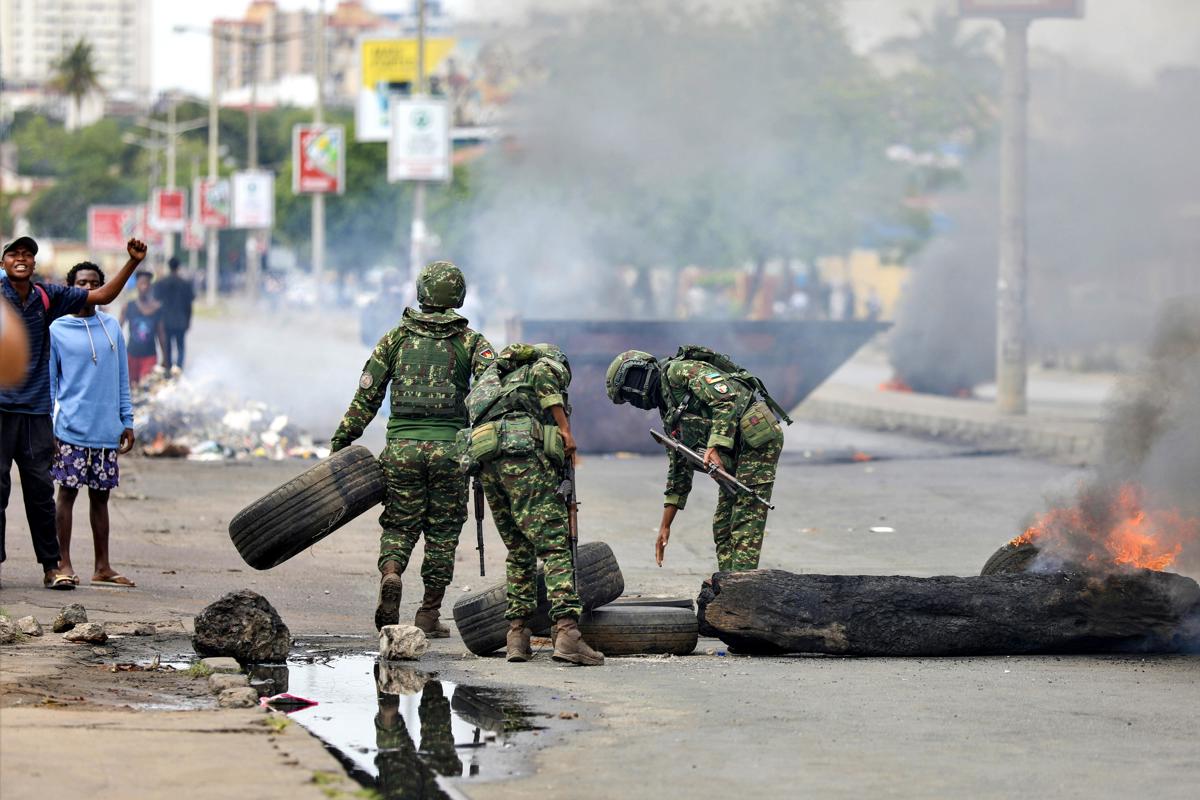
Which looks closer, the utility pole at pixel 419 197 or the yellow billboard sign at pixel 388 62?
the utility pole at pixel 419 197

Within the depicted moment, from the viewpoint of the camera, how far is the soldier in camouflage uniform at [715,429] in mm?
8906

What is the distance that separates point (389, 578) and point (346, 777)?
282cm

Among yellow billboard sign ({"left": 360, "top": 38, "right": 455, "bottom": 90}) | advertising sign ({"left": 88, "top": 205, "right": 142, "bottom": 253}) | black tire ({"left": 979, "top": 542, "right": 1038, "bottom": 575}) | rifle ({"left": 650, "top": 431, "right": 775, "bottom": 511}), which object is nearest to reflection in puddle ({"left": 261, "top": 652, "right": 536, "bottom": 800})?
rifle ({"left": 650, "top": 431, "right": 775, "bottom": 511})

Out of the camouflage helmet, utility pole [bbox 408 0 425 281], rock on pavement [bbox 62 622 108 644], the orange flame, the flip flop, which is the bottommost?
the flip flop

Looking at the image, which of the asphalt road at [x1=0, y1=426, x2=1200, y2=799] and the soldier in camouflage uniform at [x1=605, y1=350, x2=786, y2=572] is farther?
the soldier in camouflage uniform at [x1=605, y1=350, x2=786, y2=572]

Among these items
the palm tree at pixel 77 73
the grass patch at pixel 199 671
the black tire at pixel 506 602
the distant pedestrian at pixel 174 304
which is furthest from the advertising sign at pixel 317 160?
the palm tree at pixel 77 73

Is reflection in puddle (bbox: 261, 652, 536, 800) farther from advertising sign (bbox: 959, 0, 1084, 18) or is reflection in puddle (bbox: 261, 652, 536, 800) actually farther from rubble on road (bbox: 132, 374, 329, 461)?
advertising sign (bbox: 959, 0, 1084, 18)

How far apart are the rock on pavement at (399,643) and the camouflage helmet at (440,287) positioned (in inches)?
59.8

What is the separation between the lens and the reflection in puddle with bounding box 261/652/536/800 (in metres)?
5.88

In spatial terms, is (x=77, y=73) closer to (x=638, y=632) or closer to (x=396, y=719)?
(x=638, y=632)

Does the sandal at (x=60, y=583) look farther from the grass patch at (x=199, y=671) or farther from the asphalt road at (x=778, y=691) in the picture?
the grass patch at (x=199, y=671)

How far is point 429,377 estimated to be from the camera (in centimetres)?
849

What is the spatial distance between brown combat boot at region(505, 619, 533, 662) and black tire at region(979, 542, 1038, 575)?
7.67 feet

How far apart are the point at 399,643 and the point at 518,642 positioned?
0.51 m
